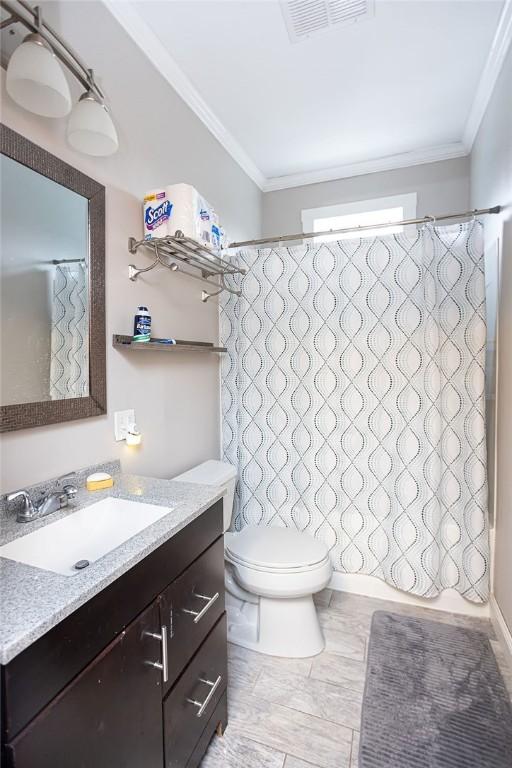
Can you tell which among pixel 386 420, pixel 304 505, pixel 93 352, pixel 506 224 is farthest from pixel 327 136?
pixel 304 505

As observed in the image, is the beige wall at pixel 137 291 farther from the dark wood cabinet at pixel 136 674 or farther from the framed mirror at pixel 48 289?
the dark wood cabinet at pixel 136 674

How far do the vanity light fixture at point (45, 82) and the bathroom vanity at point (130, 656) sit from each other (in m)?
1.12

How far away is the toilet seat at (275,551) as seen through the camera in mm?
1611

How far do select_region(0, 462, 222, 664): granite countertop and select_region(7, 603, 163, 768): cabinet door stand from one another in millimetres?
152

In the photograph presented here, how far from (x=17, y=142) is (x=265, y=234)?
6.76 feet

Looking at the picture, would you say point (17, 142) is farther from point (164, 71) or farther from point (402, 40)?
point (402, 40)

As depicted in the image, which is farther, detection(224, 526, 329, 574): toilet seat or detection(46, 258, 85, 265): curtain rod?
detection(224, 526, 329, 574): toilet seat

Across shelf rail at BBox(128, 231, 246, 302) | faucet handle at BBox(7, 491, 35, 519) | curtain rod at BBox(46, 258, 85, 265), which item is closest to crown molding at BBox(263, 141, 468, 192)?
shelf rail at BBox(128, 231, 246, 302)

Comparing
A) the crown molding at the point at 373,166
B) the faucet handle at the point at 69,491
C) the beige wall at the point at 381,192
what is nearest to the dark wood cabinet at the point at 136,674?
the faucet handle at the point at 69,491

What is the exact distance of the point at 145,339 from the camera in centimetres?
148

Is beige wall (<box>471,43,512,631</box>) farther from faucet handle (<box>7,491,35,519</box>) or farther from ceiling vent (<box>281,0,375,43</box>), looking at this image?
faucet handle (<box>7,491,35,519</box>)

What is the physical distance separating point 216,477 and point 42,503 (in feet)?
2.74

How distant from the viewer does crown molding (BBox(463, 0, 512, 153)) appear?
154 centimetres

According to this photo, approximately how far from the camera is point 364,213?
2.66 metres
